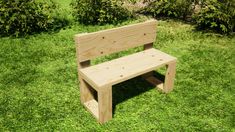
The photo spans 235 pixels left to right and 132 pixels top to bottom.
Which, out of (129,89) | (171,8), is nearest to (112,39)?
(129,89)

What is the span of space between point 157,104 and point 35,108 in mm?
1859

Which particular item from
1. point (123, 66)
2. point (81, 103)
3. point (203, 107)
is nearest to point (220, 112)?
point (203, 107)

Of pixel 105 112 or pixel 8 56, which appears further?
pixel 8 56

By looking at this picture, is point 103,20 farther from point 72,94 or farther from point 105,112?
point 105,112

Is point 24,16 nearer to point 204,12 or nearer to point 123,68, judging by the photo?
point 123,68

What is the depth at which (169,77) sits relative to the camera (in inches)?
177

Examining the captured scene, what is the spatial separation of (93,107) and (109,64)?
2.22ft

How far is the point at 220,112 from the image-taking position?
4.17 meters

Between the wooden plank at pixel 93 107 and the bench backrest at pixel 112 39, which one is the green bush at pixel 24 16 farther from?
the wooden plank at pixel 93 107

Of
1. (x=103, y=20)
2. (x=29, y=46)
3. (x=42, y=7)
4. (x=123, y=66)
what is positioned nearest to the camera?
(x=123, y=66)

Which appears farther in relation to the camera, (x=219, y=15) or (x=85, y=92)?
(x=219, y=15)

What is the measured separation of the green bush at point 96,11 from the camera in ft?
24.1

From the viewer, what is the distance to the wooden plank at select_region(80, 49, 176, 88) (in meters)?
3.69

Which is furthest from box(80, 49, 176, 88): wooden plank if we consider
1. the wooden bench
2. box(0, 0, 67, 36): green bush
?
box(0, 0, 67, 36): green bush
